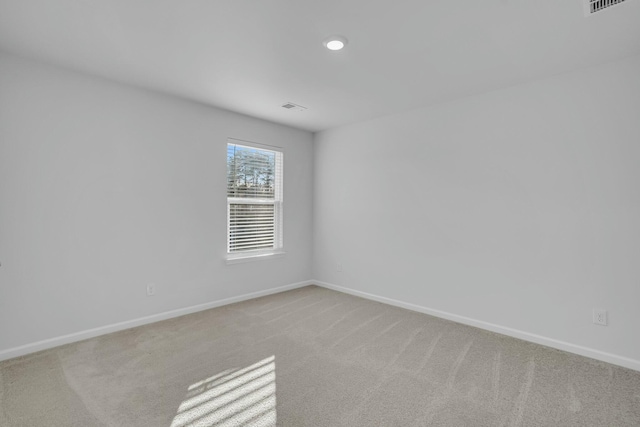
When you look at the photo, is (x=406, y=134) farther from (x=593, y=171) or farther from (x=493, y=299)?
(x=493, y=299)

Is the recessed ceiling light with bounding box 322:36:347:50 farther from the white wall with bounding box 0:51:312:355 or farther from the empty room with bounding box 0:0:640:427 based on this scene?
the white wall with bounding box 0:51:312:355

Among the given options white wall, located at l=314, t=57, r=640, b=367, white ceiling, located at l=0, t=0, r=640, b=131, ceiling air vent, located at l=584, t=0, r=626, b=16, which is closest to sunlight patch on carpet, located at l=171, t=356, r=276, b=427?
white wall, located at l=314, t=57, r=640, b=367

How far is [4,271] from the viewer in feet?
8.24

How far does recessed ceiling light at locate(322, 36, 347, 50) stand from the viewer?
87.9 inches

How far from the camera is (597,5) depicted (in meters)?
1.90

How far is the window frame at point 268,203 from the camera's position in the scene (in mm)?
4035

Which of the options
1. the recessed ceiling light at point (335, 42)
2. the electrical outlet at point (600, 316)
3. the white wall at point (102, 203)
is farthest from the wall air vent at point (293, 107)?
the electrical outlet at point (600, 316)

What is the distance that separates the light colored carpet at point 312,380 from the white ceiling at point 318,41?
8.25 feet

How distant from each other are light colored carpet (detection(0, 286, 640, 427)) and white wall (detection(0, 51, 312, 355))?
1.34ft

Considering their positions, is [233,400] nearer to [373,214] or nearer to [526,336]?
[526,336]

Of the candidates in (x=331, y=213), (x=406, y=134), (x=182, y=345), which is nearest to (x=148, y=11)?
(x=182, y=345)

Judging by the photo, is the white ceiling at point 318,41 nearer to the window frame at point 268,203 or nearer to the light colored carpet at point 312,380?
the window frame at point 268,203

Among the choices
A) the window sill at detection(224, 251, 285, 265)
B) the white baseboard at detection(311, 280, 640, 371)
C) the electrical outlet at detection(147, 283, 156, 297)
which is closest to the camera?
the white baseboard at detection(311, 280, 640, 371)

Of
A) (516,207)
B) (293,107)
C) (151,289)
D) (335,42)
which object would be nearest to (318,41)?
(335,42)
